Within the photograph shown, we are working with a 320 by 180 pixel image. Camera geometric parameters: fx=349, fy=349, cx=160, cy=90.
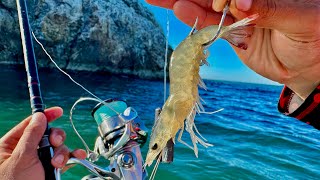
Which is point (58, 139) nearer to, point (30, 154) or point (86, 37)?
point (30, 154)

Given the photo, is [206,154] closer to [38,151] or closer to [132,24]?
[38,151]

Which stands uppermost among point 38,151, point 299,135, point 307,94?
point 307,94

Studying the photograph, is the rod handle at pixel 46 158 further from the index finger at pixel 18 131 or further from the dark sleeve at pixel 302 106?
the dark sleeve at pixel 302 106

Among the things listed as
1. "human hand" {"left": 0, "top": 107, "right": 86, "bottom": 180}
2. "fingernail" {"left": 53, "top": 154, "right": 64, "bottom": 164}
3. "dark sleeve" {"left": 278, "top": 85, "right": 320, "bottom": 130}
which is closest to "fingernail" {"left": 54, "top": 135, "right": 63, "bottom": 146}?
"human hand" {"left": 0, "top": 107, "right": 86, "bottom": 180}

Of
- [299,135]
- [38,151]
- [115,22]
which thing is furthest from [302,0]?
[115,22]

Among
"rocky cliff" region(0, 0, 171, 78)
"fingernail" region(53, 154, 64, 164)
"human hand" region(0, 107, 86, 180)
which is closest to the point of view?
"human hand" region(0, 107, 86, 180)

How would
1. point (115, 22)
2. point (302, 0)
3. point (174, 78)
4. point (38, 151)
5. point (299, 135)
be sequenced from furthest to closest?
point (115, 22), point (299, 135), point (38, 151), point (302, 0), point (174, 78)

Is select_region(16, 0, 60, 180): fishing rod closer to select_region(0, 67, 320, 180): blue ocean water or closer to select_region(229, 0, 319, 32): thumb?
select_region(229, 0, 319, 32): thumb
